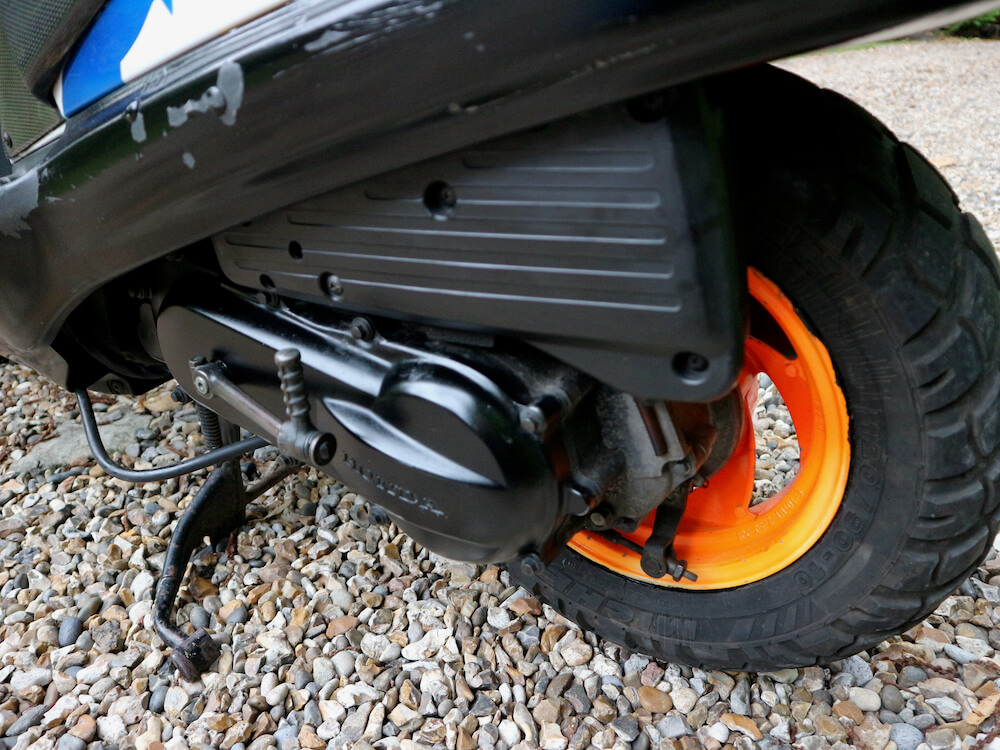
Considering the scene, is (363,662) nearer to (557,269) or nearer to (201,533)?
(201,533)

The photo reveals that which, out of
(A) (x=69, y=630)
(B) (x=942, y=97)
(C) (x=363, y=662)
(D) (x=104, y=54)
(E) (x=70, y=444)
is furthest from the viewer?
(B) (x=942, y=97)

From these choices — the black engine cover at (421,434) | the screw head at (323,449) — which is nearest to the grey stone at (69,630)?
the black engine cover at (421,434)

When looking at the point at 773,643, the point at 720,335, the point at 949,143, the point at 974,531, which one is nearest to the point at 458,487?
the point at 720,335

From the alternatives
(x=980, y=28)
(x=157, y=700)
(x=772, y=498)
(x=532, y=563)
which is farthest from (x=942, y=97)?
(x=157, y=700)

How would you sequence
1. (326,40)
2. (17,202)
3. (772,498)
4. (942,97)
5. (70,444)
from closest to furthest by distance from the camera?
(326,40) < (17,202) < (772,498) < (70,444) < (942,97)

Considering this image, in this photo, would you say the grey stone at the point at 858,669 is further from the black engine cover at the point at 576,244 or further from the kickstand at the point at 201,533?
the kickstand at the point at 201,533

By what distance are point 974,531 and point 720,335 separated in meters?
0.54

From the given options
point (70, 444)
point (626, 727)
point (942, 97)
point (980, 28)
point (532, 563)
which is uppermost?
point (532, 563)

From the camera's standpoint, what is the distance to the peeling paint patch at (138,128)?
95cm

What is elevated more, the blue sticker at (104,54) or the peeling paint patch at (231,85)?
the blue sticker at (104,54)

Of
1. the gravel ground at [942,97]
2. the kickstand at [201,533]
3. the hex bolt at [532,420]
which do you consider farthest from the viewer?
the gravel ground at [942,97]

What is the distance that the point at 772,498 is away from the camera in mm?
1257

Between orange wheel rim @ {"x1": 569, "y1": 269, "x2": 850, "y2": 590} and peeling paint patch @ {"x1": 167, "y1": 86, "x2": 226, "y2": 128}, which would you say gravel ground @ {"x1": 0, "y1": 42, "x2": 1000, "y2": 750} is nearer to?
orange wheel rim @ {"x1": 569, "y1": 269, "x2": 850, "y2": 590}

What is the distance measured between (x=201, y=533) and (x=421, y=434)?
2.77 ft
